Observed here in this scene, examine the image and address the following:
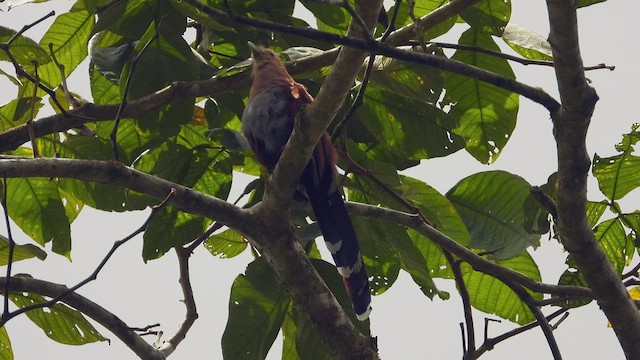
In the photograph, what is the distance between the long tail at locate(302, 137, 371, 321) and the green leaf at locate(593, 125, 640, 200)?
969 mm

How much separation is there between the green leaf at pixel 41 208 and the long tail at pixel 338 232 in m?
1.02

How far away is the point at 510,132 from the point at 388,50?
5.06 ft

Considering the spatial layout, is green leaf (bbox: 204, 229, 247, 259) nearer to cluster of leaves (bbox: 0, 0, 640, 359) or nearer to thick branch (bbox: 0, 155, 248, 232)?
cluster of leaves (bbox: 0, 0, 640, 359)

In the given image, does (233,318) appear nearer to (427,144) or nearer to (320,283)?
(320,283)

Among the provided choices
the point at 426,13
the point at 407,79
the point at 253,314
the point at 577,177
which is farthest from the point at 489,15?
the point at 253,314

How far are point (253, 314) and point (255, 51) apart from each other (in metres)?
1.16

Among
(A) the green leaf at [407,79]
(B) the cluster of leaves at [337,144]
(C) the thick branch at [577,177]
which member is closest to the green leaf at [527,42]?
(B) the cluster of leaves at [337,144]

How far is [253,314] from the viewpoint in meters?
3.49

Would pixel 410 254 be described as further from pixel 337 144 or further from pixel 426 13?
pixel 426 13

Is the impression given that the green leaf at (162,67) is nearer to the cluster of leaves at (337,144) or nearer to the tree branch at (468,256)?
the cluster of leaves at (337,144)

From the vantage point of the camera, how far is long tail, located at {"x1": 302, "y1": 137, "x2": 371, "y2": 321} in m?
3.44

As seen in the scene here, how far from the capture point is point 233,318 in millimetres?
3500

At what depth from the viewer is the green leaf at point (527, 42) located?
10.2 ft

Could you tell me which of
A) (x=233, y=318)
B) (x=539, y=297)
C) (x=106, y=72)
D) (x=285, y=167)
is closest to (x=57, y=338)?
(x=233, y=318)
